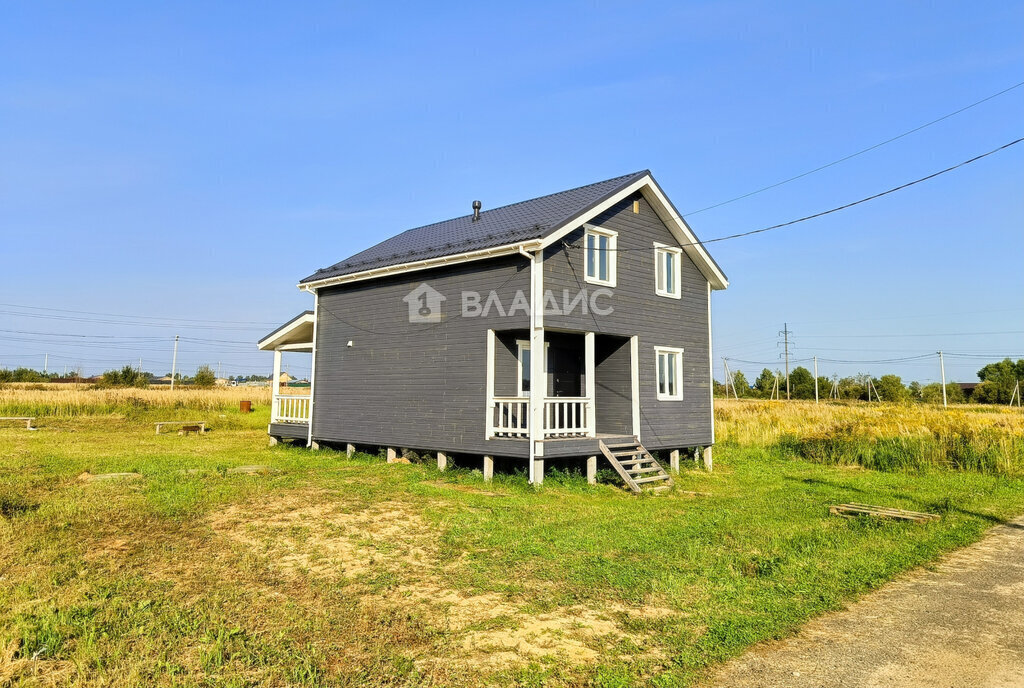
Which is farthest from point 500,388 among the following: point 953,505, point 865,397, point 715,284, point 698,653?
point 865,397

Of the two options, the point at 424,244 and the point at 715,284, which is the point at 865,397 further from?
the point at 424,244

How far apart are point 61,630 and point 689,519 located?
8463 millimetres

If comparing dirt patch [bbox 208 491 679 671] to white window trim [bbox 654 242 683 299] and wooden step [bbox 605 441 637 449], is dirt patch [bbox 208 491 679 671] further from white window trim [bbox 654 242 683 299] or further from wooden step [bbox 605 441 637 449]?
white window trim [bbox 654 242 683 299]

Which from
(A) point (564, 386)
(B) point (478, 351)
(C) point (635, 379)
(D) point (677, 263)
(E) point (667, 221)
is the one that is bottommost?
(A) point (564, 386)

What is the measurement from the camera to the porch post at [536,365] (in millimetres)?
13516

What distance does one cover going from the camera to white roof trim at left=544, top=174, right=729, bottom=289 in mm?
14784

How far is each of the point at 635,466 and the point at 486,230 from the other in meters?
7.07

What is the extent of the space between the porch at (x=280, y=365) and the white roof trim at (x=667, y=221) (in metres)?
9.59

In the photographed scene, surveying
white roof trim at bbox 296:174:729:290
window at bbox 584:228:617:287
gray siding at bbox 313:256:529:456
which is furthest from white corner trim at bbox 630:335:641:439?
gray siding at bbox 313:256:529:456

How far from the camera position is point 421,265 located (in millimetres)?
15867

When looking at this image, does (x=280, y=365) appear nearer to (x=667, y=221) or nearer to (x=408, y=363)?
(x=408, y=363)

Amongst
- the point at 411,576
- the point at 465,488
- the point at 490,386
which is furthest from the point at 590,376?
the point at 411,576

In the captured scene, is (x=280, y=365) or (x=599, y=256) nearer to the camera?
(x=599, y=256)

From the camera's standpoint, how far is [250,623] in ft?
18.1
